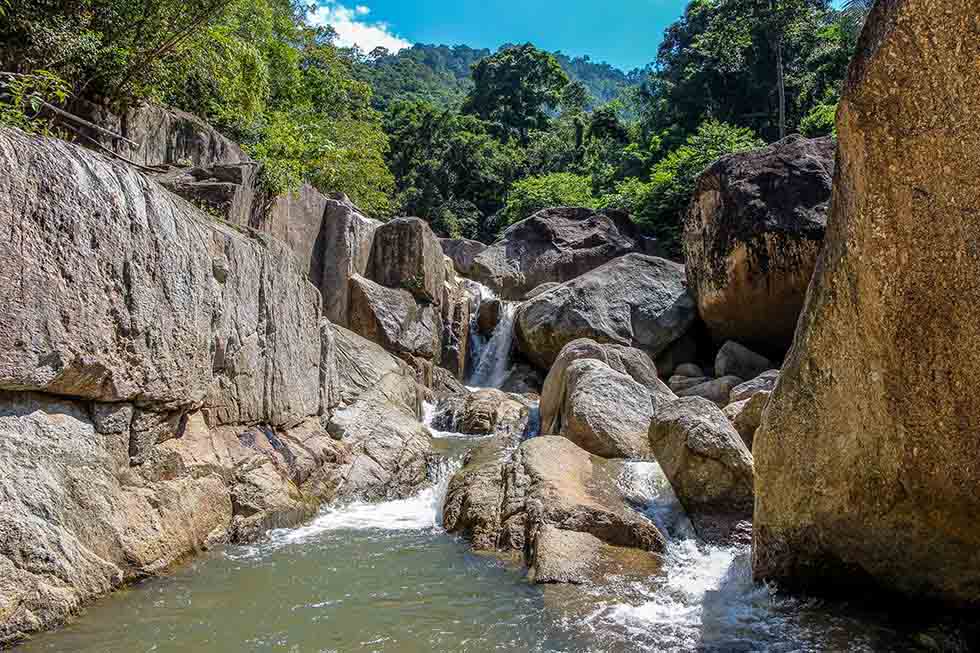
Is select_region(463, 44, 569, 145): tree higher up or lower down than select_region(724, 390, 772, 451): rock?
higher up

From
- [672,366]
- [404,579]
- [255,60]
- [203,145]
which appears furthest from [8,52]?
[672,366]

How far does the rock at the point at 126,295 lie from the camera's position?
484 centimetres

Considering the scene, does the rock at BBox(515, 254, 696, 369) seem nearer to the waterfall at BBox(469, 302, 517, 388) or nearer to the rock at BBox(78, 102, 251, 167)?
the waterfall at BBox(469, 302, 517, 388)

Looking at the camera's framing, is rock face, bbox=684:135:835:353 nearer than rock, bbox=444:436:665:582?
No

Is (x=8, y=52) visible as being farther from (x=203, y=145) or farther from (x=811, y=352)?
(x=811, y=352)

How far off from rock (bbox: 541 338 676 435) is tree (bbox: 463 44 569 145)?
114 ft

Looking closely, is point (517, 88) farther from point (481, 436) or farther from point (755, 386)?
point (755, 386)

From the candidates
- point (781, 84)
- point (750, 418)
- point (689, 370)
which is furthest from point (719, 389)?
point (781, 84)

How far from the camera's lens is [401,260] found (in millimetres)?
17422

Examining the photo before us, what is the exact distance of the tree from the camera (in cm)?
4538

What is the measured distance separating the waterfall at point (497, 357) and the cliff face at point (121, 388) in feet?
34.1

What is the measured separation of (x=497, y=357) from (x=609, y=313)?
3563 mm

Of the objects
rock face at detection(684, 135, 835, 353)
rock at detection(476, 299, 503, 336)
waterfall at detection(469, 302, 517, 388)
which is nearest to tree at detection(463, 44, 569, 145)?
rock at detection(476, 299, 503, 336)

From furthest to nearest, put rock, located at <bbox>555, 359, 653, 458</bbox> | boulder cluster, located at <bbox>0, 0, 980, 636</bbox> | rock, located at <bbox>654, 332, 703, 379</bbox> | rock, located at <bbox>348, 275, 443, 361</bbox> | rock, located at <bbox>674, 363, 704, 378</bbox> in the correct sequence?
rock, located at <bbox>654, 332, 703, 379</bbox>, rock, located at <bbox>674, 363, 704, 378</bbox>, rock, located at <bbox>348, 275, 443, 361</bbox>, rock, located at <bbox>555, 359, 653, 458</bbox>, boulder cluster, located at <bbox>0, 0, 980, 636</bbox>
